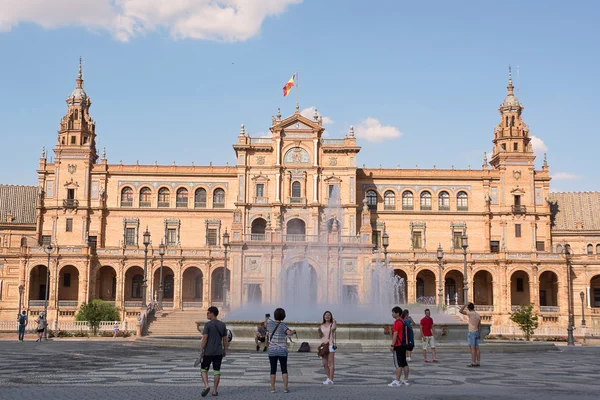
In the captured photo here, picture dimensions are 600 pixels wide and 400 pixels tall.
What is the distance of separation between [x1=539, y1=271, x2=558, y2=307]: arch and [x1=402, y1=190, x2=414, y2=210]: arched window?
14.4 meters

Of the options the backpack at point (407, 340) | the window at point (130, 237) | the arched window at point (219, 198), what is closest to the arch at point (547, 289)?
the arched window at point (219, 198)

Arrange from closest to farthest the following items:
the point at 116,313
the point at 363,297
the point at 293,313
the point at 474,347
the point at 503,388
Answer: the point at 503,388
the point at 474,347
the point at 293,313
the point at 116,313
the point at 363,297

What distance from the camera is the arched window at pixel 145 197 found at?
74.1 meters

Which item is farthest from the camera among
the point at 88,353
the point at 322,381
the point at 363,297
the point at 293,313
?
the point at 363,297

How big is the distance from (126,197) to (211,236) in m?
9.44

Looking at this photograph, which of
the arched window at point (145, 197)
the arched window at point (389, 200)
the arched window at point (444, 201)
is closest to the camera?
the arched window at point (145, 197)

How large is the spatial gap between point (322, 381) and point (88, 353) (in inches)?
571

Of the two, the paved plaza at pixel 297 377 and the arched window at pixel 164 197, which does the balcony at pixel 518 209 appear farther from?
the paved plaza at pixel 297 377

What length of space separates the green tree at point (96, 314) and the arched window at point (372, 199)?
28.6 metres

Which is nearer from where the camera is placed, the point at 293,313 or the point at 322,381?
the point at 322,381

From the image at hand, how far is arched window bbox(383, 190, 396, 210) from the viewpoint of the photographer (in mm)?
75000

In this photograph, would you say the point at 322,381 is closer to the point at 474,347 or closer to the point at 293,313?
the point at 474,347

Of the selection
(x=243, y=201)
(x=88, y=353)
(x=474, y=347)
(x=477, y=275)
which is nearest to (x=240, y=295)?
(x=243, y=201)

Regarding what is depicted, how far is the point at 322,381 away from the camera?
58.2 ft
